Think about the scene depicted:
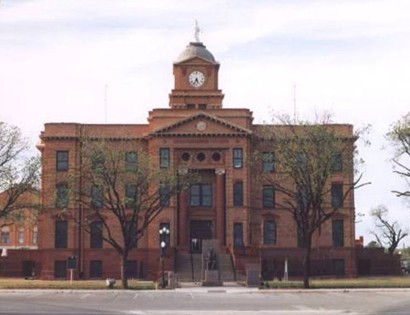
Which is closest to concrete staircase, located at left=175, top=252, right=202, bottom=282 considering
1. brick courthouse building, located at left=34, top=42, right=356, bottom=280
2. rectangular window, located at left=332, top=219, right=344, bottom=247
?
brick courthouse building, located at left=34, top=42, right=356, bottom=280

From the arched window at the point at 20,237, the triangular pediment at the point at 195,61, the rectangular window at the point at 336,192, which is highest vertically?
the triangular pediment at the point at 195,61

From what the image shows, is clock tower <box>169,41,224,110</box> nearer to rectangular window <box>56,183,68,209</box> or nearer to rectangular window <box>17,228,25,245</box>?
rectangular window <box>56,183,68,209</box>

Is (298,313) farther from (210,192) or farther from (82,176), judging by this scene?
(210,192)

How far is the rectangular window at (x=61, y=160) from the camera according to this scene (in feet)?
274

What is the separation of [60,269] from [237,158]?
1858 cm

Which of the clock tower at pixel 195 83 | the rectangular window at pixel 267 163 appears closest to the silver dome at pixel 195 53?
the clock tower at pixel 195 83

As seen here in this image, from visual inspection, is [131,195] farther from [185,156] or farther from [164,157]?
[185,156]

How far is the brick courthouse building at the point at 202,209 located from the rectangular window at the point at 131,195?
3.43m

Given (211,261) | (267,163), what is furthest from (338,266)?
(211,261)

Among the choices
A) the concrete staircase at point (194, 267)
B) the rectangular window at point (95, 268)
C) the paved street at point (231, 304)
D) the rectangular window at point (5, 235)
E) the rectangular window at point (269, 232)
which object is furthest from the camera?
the rectangular window at point (5, 235)

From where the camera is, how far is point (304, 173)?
66.1m

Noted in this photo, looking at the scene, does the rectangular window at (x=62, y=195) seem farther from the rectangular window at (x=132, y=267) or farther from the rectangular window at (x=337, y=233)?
the rectangular window at (x=337, y=233)

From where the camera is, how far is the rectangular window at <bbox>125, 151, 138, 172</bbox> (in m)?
71.1

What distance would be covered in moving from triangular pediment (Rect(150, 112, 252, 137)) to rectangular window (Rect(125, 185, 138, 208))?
17.9 feet
